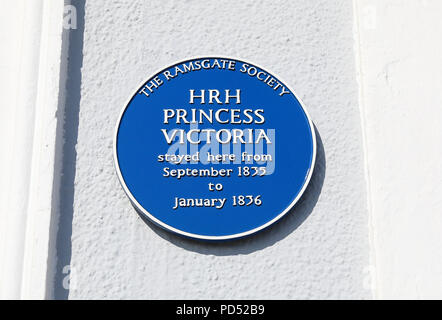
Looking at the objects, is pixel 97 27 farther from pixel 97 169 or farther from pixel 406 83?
pixel 406 83

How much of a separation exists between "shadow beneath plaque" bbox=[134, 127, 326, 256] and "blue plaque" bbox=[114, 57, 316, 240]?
6cm

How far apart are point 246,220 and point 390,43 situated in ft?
4.88

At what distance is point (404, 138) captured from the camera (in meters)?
4.11

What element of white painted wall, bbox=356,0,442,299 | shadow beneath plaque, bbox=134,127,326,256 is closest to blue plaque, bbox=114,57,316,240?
shadow beneath plaque, bbox=134,127,326,256

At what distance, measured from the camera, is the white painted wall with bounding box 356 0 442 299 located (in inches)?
152

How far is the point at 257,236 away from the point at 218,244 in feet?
0.79

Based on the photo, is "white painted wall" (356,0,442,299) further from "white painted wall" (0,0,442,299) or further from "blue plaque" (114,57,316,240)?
"blue plaque" (114,57,316,240)

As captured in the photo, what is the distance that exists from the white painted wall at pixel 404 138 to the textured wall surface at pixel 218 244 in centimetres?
14

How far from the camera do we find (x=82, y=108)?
423 centimetres

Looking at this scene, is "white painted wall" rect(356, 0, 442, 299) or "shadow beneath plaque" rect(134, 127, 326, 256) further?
"shadow beneath plaque" rect(134, 127, 326, 256)

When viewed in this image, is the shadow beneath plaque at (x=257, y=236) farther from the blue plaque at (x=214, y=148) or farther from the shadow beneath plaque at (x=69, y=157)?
the shadow beneath plaque at (x=69, y=157)

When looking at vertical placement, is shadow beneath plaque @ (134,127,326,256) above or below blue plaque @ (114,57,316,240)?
below

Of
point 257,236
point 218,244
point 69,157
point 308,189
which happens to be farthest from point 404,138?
point 69,157
